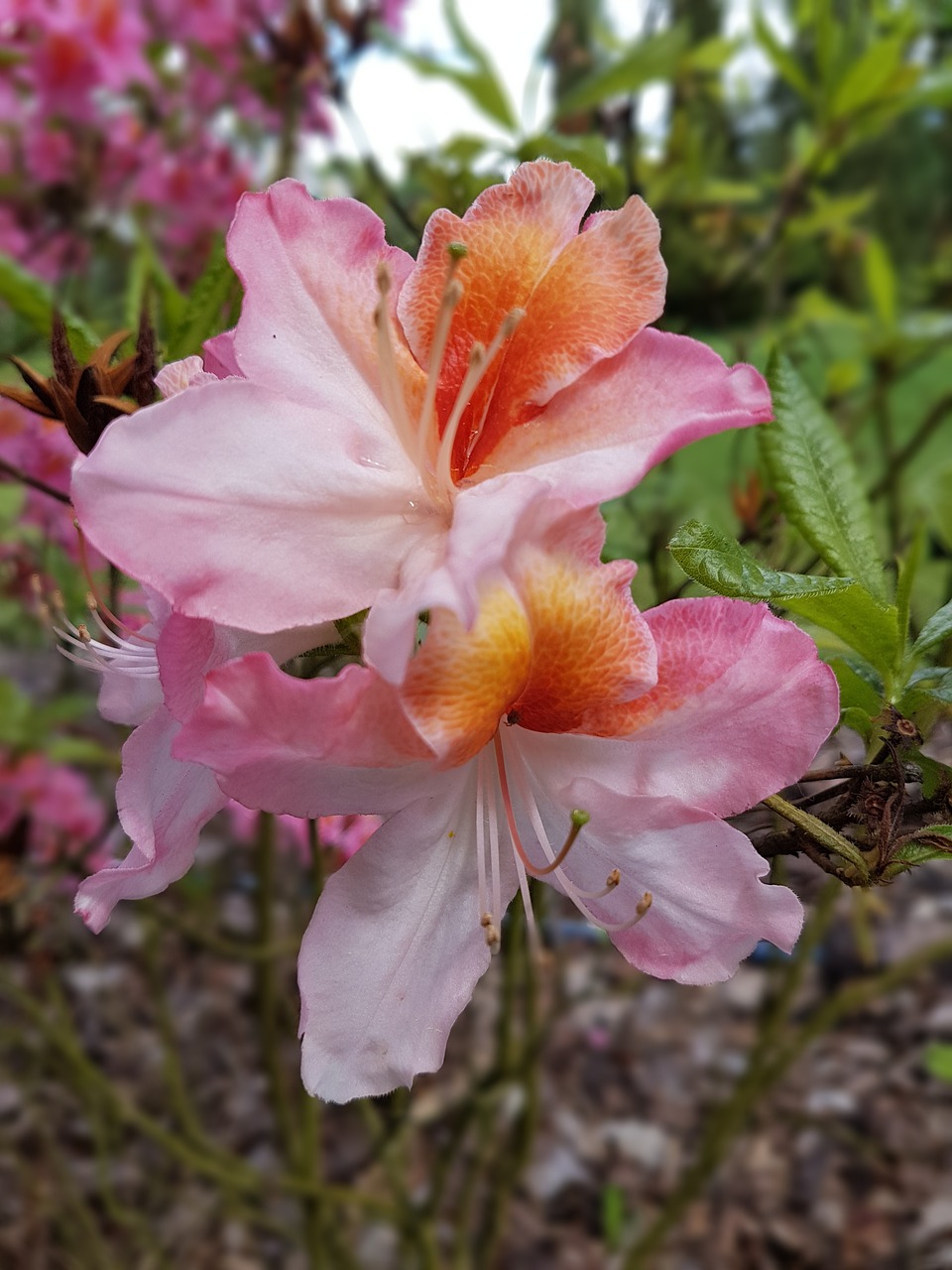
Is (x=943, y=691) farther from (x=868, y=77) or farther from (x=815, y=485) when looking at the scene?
(x=868, y=77)

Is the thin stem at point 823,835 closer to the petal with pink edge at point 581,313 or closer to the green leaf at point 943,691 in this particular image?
the green leaf at point 943,691

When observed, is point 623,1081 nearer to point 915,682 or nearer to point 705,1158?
point 705,1158

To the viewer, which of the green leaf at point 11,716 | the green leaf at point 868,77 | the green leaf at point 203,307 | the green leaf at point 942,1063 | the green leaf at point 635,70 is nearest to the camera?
the green leaf at point 203,307

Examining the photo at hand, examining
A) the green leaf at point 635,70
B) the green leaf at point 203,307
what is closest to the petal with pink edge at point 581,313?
the green leaf at point 203,307

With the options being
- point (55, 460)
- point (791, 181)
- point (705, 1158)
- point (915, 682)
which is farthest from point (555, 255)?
point (705, 1158)

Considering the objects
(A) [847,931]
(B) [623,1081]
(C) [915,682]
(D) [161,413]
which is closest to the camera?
(D) [161,413]

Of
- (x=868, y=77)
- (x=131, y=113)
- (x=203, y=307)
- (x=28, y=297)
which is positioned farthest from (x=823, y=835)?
(x=131, y=113)

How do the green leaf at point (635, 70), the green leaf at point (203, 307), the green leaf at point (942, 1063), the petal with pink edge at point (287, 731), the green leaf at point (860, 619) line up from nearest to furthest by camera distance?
the petal with pink edge at point (287, 731) → the green leaf at point (860, 619) → the green leaf at point (203, 307) → the green leaf at point (635, 70) → the green leaf at point (942, 1063)
